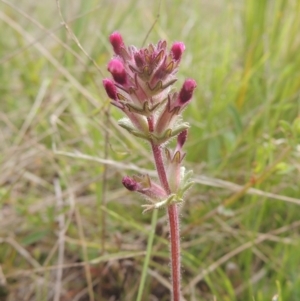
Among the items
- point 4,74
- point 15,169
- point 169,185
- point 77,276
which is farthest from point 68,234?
point 4,74

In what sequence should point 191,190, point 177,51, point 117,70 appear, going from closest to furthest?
point 117,70 → point 177,51 → point 191,190

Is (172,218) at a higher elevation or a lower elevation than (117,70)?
lower

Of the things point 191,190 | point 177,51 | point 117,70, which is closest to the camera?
point 117,70

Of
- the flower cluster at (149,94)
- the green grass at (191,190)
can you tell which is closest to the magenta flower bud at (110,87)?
the flower cluster at (149,94)

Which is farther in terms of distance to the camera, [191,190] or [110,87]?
[191,190]

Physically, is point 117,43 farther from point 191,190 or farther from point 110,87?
point 191,190

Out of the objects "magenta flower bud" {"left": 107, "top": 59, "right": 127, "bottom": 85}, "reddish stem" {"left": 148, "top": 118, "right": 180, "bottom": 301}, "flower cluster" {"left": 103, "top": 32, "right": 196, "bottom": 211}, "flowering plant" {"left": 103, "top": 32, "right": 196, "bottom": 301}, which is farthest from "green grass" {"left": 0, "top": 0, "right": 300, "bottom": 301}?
"magenta flower bud" {"left": 107, "top": 59, "right": 127, "bottom": 85}

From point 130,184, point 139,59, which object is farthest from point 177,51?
point 130,184

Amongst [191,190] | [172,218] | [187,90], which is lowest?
[172,218]
